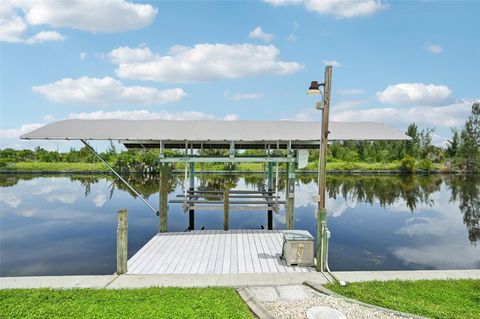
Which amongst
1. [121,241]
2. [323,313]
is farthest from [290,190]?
[323,313]

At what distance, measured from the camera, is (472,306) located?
4.80 metres

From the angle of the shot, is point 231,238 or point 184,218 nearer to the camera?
point 231,238

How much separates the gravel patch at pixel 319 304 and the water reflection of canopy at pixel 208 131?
4.37 metres

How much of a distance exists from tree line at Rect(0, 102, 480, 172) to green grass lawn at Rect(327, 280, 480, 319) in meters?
35.5

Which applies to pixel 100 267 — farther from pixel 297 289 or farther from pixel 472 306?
pixel 472 306

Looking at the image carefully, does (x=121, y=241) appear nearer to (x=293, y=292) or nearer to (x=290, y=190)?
(x=293, y=292)

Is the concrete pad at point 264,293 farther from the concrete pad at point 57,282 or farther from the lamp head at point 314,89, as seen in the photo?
the lamp head at point 314,89

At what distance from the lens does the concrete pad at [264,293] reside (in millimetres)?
4986

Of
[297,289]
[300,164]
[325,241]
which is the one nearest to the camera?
[297,289]

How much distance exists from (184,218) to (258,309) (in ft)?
37.3

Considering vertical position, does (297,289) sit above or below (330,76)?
below

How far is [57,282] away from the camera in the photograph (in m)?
5.69

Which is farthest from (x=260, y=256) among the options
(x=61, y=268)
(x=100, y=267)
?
(x=61, y=268)

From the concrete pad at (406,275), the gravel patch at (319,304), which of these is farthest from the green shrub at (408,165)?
the gravel patch at (319,304)
